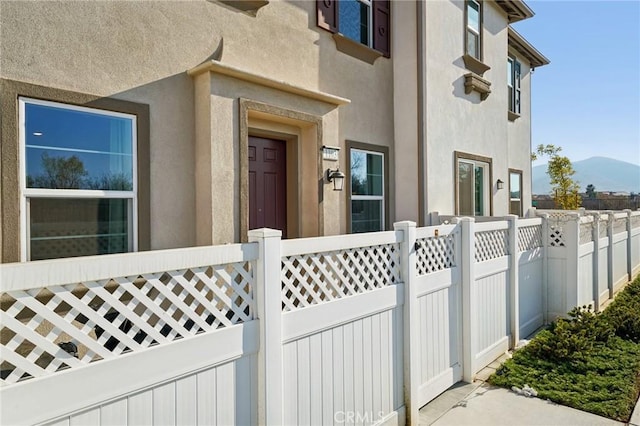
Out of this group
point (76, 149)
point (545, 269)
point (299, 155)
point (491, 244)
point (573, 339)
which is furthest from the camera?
point (545, 269)

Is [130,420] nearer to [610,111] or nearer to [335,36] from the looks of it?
[335,36]

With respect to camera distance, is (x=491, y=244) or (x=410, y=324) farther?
(x=491, y=244)

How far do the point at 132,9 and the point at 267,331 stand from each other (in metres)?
3.50

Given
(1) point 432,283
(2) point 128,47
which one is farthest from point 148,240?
(1) point 432,283

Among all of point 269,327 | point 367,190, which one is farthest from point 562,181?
point 269,327

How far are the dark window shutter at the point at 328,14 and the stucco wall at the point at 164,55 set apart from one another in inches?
5.3

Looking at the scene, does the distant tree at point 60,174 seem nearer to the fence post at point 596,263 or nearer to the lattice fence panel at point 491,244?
the lattice fence panel at point 491,244

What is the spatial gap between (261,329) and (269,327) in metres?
0.06

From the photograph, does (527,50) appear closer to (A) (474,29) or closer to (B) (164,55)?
(A) (474,29)

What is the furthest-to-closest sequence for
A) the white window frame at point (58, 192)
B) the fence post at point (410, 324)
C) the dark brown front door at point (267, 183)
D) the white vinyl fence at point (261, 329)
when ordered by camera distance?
1. the dark brown front door at point (267, 183)
2. the fence post at point (410, 324)
3. the white window frame at point (58, 192)
4. the white vinyl fence at point (261, 329)

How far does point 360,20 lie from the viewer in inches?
264

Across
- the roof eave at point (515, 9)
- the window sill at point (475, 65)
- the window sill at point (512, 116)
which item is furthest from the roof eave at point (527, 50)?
the window sill at point (475, 65)

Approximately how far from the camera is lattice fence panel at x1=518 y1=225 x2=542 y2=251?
6191 millimetres

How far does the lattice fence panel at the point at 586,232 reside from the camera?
23.4 ft
